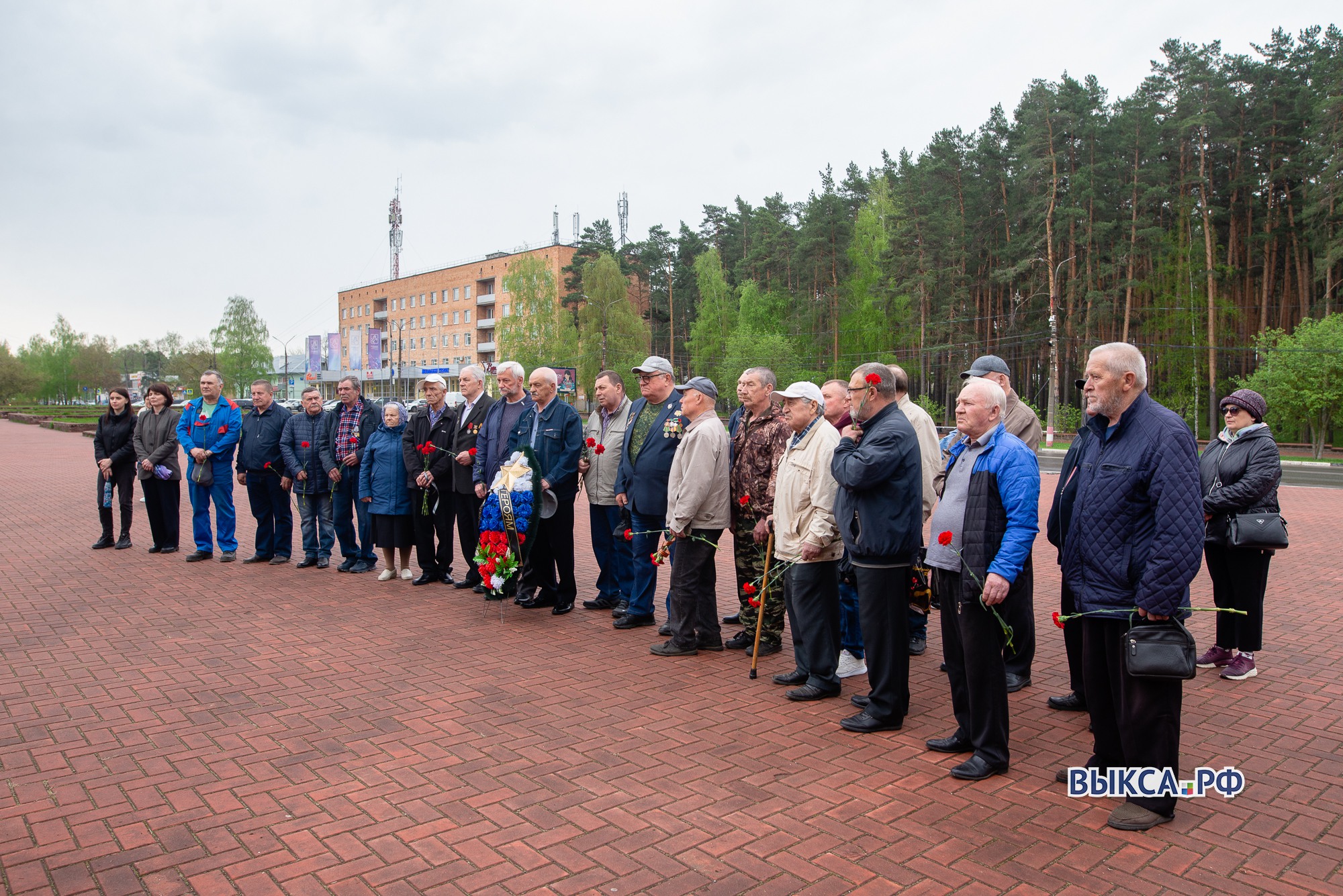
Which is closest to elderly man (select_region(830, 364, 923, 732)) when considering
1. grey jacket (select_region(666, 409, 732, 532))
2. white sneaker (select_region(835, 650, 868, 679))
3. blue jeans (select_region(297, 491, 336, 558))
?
white sneaker (select_region(835, 650, 868, 679))

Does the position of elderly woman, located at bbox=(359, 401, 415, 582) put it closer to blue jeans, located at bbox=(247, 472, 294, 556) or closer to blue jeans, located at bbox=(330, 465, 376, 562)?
blue jeans, located at bbox=(330, 465, 376, 562)

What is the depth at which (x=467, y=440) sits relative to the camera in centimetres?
818

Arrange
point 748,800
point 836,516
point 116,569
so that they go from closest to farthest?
point 748,800 < point 836,516 < point 116,569

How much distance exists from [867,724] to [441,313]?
300 ft

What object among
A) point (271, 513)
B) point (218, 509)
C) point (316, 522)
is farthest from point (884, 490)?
point (218, 509)

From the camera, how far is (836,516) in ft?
15.8

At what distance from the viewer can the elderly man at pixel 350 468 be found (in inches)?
350

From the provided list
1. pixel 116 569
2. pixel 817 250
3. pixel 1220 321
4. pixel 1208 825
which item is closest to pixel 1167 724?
pixel 1208 825

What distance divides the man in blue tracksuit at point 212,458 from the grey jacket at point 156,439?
0.52 feet

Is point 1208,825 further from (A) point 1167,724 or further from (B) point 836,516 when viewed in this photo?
(B) point 836,516

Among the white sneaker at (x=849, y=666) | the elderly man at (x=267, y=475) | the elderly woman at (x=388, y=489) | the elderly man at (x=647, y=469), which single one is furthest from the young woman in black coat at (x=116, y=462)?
the white sneaker at (x=849, y=666)

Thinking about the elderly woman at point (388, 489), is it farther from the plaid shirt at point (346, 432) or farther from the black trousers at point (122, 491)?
the black trousers at point (122, 491)

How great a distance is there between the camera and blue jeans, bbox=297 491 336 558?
9.27m

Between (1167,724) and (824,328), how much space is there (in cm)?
4921
